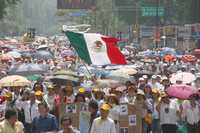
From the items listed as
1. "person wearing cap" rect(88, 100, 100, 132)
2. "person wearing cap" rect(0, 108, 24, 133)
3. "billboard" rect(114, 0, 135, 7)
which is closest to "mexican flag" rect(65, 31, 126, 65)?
"person wearing cap" rect(88, 100, 100, 132)

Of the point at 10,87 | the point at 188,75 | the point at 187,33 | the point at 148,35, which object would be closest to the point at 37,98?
the point at 10,87

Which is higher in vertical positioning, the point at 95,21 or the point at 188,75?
the point at 188,75

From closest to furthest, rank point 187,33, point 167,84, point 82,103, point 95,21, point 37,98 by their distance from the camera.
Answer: point 82,103
point 37,98
point 167,84
point 187,33
point 95,21

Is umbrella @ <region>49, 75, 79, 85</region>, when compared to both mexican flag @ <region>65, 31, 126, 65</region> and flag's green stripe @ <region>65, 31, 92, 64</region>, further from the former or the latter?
flag's green stripe @ <region>65, 31, 92, 64</region>

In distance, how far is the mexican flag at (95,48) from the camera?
1623 cm

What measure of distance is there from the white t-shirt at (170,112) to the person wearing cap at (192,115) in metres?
0.27

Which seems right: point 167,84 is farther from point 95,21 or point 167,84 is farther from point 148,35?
point 95,21

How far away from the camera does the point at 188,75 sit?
19.5 meters

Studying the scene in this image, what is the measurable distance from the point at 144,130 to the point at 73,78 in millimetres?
5714

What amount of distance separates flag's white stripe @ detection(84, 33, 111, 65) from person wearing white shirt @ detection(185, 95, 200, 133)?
2936 mm

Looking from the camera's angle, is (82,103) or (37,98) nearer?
(82,103)

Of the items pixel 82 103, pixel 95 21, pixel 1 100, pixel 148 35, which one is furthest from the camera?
pixel 95 21

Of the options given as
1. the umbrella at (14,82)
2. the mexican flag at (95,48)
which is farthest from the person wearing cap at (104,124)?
the umbrella at (14,82)

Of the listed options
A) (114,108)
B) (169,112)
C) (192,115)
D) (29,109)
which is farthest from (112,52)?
(114,108)
